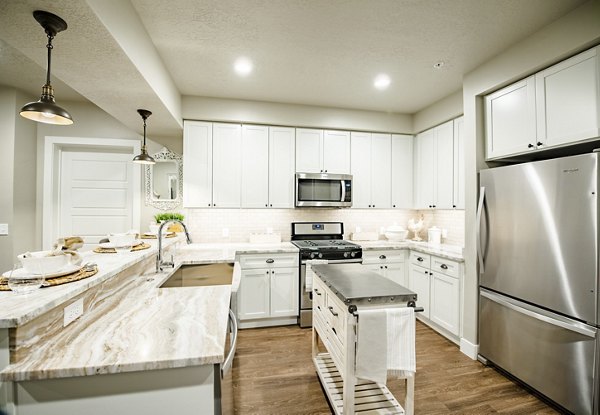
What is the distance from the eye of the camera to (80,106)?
11.5 ft

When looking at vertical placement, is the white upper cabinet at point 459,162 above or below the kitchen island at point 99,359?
above

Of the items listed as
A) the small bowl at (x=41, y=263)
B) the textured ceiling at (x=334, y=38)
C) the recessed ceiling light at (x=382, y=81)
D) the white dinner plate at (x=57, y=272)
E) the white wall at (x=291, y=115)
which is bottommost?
the white dinner plate at (x=57, y=272)

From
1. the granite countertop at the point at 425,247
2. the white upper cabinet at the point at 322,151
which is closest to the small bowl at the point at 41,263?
the white upper cabinet at the point at 322,151

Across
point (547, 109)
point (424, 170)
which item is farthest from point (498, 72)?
point (424, 170)

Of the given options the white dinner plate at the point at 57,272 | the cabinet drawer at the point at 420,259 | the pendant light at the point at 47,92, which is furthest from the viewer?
the cabinet drawer at the point at 420,259

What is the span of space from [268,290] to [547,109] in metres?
3.14

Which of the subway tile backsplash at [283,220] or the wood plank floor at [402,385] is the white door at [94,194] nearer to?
the subway tile backsplash at [283,220]

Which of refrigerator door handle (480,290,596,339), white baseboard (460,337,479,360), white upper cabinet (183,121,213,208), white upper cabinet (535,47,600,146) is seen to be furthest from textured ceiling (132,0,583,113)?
white baseboard (460,337,479,360)

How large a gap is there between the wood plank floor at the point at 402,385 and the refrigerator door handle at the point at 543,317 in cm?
64

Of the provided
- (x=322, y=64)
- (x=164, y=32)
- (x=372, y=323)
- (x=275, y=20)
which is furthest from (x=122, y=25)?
(x=372, y=323)

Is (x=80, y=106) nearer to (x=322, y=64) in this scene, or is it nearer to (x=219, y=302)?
(x=322, y=64)

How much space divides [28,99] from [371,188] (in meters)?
4.50

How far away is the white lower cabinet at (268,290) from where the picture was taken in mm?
3244

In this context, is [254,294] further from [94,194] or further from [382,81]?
[382,81]
